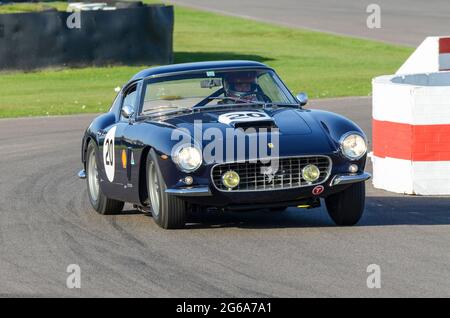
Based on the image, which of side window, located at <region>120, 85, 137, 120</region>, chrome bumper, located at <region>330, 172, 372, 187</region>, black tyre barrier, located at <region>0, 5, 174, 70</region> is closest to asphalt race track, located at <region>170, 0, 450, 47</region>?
black tyre barrier, located at <region>0, 5, 174, 70</region>

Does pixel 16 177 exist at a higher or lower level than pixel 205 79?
lower

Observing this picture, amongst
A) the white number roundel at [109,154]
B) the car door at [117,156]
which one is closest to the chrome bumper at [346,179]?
the car door at [117,156]

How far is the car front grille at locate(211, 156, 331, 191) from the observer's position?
30.9ft

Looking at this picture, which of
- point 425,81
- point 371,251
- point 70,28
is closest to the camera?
point 371,251

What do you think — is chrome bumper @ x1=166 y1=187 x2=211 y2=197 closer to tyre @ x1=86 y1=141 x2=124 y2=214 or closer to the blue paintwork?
the blue paintwork

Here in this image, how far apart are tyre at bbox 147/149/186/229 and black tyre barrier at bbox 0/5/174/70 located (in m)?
16.8

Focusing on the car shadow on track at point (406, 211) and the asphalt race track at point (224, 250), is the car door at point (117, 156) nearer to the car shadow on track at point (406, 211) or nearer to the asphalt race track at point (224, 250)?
the asphalt race track at point (224, 250)

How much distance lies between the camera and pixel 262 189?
941 centimetres

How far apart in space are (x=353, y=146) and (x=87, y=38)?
18090mm

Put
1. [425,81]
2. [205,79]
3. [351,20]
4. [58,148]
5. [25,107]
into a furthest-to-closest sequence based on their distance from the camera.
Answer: [351,20], [25,107], [58,148], [425,81], [205,79]

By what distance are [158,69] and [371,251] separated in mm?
3329

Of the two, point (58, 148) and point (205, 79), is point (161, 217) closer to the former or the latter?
point (205, 79)

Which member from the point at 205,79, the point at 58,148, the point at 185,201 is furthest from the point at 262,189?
the point at 58,148

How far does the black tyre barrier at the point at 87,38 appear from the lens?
26.3 m
